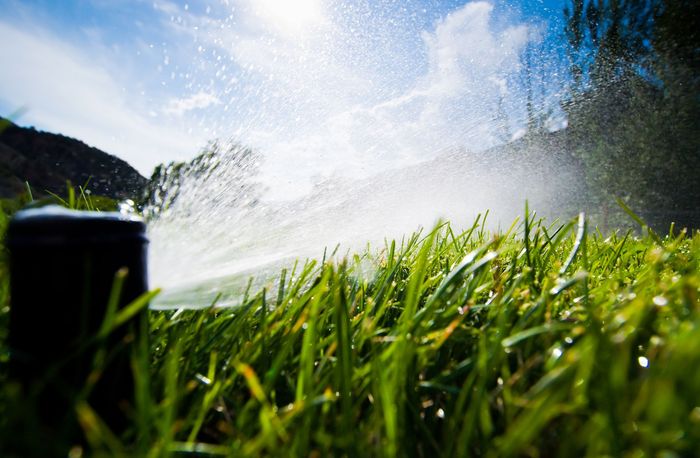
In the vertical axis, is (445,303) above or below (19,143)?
below

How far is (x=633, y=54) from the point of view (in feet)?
50.1

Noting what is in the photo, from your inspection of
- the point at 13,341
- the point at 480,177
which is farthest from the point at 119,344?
the point at 480,177

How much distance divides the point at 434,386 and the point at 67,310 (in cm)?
74

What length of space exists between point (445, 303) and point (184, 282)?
2.64ft

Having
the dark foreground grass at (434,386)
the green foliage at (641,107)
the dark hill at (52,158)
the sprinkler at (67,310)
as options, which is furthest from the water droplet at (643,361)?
the green foliage at (641,107)

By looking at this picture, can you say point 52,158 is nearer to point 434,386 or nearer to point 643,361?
point 434,386

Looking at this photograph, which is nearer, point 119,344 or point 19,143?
point 119,344

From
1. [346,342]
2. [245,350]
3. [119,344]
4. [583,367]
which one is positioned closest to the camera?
[583,367]

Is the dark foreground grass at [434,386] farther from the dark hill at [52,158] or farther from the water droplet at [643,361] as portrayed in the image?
the dark hill at [52,158]

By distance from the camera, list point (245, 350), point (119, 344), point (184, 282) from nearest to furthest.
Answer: point (119, 344), point (245, 350), point (184, 282)

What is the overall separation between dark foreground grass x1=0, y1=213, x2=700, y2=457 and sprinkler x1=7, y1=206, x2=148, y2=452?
0.05 m

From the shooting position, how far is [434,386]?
3.39 feet

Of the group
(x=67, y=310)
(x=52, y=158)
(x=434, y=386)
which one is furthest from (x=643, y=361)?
(x=52, y=158)

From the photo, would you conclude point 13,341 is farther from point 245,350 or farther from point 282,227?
point 282,227
